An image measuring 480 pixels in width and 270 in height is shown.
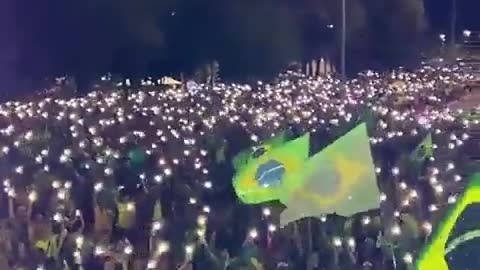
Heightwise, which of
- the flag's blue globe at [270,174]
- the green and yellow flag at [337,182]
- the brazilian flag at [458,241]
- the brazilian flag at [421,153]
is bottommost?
the brazilian flag at [458,241]

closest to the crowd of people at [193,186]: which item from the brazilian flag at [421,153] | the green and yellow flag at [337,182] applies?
the brazilian flag at [421,153]

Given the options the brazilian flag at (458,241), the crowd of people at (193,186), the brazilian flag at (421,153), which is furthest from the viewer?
the brazilian flag at (421,153)

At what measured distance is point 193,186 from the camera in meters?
2.87

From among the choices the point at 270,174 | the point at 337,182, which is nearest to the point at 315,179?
the point at 337,182

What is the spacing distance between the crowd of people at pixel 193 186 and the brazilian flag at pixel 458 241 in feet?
0.24

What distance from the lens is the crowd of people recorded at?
2.27m

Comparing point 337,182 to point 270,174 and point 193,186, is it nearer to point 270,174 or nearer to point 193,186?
point 270,174

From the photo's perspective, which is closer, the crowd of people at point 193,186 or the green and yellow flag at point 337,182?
the green and yellow flag at point 337,182

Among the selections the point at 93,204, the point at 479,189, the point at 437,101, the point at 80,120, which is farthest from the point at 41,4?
the point at 479,189

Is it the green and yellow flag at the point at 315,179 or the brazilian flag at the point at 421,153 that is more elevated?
the brazilian flag at the point at 421,153

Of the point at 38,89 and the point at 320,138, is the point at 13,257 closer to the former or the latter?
the point at 320,138

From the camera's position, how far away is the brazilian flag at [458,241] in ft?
6.40

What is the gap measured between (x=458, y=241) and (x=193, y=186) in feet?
3.06

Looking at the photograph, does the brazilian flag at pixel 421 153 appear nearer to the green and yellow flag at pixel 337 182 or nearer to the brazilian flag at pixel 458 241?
the brazilian flag at pixel 458 241
